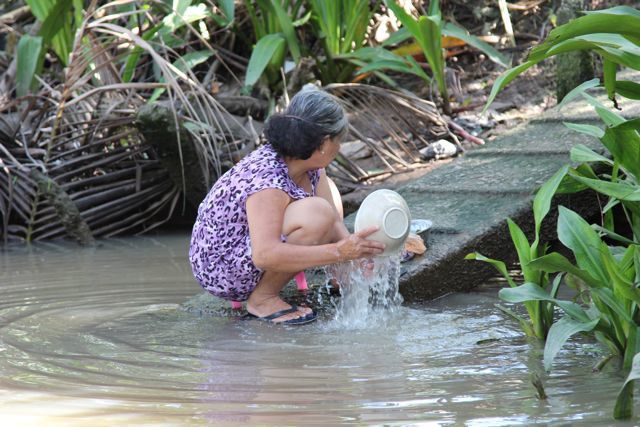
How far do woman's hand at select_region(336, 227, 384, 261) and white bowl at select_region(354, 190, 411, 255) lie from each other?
28 millimetres

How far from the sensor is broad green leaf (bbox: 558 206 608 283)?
283cm

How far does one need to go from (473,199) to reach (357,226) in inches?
44.3

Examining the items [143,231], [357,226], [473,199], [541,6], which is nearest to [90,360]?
[357,226]

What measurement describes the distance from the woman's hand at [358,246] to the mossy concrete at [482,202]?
0.57 metres

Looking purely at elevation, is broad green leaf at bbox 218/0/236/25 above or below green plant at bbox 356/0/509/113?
above

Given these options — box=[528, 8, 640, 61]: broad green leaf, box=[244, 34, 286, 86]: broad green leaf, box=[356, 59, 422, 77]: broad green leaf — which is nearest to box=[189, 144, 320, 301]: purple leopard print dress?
box=[528, 8, 640, 61]: broad green leaf

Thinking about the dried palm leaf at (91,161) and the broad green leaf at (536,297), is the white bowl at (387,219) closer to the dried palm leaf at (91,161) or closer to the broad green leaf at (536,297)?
the broad green leaf at (536,297)

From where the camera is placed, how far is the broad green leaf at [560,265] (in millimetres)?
2730

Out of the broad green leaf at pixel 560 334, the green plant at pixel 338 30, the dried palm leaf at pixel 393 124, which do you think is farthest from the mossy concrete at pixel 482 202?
the green plant at pixel 338 30

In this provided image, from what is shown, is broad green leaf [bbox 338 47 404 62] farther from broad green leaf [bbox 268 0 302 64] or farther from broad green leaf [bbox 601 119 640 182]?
broad green leaf [bbox 601 119 640 182]

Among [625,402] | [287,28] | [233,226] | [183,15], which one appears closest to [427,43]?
[287,28]

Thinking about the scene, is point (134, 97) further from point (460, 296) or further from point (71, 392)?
point (71, 392)

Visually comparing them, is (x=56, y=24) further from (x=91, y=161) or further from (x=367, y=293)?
(x=367, y=293)

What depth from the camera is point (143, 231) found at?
649 cm
